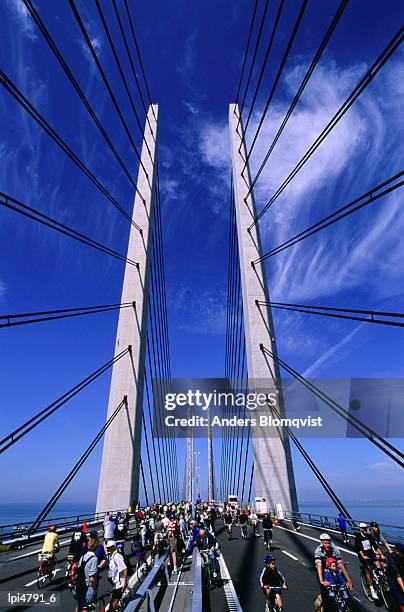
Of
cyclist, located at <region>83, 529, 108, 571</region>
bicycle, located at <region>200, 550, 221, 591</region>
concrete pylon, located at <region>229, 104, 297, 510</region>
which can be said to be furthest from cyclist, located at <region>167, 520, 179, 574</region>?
concrete pylon, located at <region>229, 104, 297, 510</region>

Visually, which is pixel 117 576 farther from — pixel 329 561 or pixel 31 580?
pixel 31 580

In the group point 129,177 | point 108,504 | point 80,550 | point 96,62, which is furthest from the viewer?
point 129,177

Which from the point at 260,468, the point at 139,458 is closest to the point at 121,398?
the point at 139,458

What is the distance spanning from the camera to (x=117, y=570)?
7285mm

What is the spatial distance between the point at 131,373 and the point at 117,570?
488 inches

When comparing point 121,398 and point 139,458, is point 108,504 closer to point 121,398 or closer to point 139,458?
point 139,458

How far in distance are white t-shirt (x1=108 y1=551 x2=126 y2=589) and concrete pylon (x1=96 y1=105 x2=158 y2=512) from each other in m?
10.9

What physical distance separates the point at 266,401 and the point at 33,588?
12118mm

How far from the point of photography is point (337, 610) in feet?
20.9

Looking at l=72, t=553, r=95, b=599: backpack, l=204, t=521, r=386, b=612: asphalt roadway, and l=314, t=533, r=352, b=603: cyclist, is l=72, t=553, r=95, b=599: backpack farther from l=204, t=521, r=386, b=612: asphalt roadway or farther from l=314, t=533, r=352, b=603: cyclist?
l=314, t=533, r=352, b=603: cyclist

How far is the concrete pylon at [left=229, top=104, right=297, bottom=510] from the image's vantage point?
17859 mm

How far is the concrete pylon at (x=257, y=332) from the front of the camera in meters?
17.9

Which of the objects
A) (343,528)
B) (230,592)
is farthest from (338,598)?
(343,528)

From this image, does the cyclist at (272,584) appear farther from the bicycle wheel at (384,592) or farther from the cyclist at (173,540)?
the cyclist at (173,540)
